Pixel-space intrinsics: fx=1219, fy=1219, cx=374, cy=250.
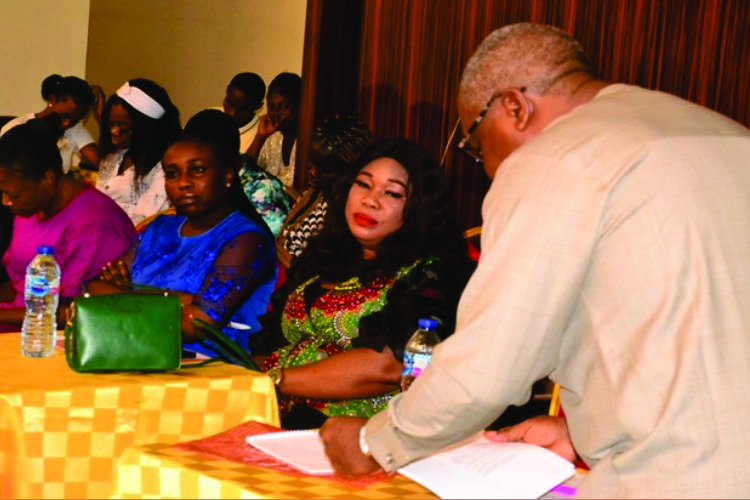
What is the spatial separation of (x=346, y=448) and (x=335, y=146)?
291 centimetres

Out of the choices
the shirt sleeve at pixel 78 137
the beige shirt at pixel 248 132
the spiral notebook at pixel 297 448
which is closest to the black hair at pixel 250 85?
the beige shirt at pixel 248 132

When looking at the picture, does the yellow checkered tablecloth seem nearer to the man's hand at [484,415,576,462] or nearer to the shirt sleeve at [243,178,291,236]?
the man's hand at [484,415,576,462]

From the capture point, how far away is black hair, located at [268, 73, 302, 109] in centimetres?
632

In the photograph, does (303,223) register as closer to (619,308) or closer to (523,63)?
(523,63)

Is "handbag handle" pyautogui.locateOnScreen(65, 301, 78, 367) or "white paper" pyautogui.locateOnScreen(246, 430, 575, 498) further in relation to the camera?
"handbag handle" pyautogui.locateOnScreen(65, 301, 78, 367)

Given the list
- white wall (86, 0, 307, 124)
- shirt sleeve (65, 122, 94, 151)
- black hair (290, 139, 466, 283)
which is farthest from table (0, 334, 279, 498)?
shirt sleeve (65, 122, 94, 151)

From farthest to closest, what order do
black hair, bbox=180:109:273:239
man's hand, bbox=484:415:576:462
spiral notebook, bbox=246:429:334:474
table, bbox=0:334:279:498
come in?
1. black hair, bbox=180:109:273:239
2. table, bbox=0:334:279:498
3. man's hand, bbox=484:415:576:462
4. spiral notebook, bbox=246:429:334:474

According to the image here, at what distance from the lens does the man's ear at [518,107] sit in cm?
204

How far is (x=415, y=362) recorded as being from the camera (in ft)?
10.5

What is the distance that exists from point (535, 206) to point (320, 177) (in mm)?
3122

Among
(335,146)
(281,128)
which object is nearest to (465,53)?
(335,146)

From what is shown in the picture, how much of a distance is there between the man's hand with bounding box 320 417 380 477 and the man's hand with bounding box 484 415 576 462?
39 centimetres

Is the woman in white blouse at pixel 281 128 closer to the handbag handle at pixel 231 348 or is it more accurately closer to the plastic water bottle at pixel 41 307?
the plastic water bottle at pixel 41 307

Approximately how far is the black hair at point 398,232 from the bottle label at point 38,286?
2.45ft
